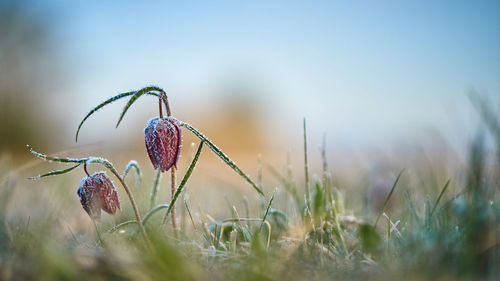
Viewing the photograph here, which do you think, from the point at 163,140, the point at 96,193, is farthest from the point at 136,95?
the point at 96,193

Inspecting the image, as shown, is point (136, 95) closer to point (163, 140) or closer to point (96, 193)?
point (163, 140)

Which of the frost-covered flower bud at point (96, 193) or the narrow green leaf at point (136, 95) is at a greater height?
the narrow green leaf at point (136, 95)

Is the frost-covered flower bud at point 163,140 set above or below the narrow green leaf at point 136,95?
below

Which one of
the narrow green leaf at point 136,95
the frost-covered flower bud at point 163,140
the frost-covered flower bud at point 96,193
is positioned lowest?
the frost-covered flower bud at point 96,193

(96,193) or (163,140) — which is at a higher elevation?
(163,140)

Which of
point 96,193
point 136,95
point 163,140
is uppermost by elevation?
point 136,95
